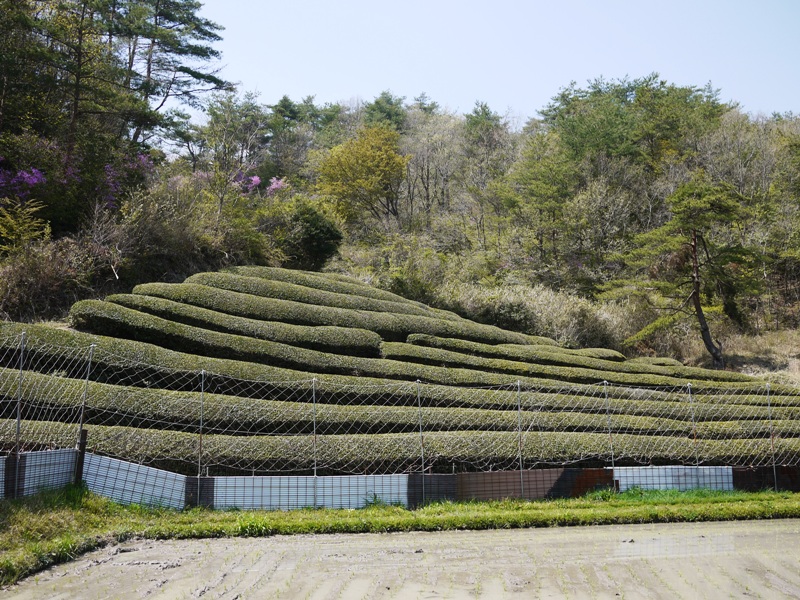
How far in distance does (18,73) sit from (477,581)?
64.3ft

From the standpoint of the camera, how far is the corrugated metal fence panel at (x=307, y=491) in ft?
34.0

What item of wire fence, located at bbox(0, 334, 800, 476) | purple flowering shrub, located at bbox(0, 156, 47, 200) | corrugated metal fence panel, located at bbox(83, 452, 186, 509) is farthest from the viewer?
purple flowering shrub, located at bbox(0, 156, 47, 200)

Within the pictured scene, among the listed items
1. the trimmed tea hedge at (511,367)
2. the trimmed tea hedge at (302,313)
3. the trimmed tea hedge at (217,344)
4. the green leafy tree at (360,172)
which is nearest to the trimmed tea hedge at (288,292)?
the trimmed tea hedge at (302,313)

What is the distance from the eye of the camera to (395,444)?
39.9 ft

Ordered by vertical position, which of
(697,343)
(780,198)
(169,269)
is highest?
(780,198)

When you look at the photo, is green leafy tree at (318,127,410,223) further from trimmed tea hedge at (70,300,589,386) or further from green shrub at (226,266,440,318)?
trimmed tea hedge at (70,300,589,386)

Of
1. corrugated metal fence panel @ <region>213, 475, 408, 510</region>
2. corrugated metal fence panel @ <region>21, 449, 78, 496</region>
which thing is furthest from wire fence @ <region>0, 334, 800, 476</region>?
corrugated metal fence panel @ <region>213, 475, 408, 510</region>

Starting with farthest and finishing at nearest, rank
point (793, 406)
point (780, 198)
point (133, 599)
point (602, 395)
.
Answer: point (780, 198) < point (793, 406) < point (602, 395) < point (133, 599)

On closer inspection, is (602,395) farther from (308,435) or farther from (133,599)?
(133,599)

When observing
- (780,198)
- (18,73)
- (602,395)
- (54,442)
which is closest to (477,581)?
(54,442)

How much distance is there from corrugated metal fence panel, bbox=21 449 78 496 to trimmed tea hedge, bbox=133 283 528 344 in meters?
6.80

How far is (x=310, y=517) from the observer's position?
9969mm

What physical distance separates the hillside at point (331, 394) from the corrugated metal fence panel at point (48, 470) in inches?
35.7

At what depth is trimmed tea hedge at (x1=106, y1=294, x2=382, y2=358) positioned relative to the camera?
600 inches
